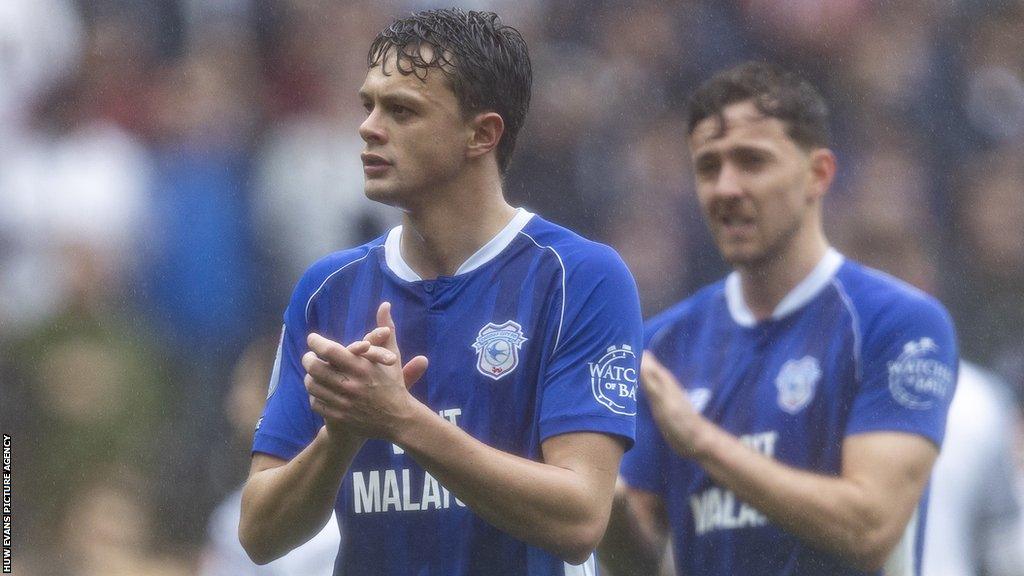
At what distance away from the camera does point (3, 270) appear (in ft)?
23.7

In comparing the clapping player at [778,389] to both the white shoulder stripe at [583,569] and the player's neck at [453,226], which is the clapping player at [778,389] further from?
the player's neck at [453,226]

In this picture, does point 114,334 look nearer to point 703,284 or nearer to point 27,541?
point 27,541

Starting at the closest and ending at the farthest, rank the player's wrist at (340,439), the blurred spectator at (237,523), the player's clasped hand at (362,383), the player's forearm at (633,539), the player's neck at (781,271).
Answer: the player's clasped hand at (362,383) → the player's wrist at (340,439) → the player's forearm at (633,539) → the player's neck at (781,271) → the blurred spectator at (237,523)

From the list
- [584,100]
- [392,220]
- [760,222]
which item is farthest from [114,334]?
[760,222]

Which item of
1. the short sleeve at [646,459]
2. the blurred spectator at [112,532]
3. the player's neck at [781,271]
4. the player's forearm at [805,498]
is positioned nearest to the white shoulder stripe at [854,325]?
the player's neck at [781,271]

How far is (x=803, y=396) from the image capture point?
12.7ft

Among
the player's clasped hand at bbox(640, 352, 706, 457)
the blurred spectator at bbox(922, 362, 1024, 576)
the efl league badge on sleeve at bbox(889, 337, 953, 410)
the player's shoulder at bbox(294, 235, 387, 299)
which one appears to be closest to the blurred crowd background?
the blurred spectator at bbox(922, 362, 1024, 576)

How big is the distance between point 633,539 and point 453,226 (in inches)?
49.5

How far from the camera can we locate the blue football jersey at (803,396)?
380 cm

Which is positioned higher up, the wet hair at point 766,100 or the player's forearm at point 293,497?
the wet hair at point 766,100

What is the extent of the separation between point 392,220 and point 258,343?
0.79 meters

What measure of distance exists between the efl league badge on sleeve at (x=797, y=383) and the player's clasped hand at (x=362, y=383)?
1453 mm

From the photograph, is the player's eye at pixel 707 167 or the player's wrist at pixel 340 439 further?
the player's eye at pixel 707 167

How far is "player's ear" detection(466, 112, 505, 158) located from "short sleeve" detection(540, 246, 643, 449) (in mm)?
301
